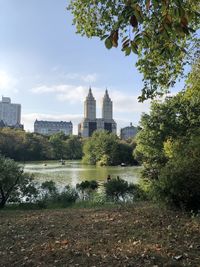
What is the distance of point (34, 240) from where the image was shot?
19.7ft

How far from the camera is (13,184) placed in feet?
42.9

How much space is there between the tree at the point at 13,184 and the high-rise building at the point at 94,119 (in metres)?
158

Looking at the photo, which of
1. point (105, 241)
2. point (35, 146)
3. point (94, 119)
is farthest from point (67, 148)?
point (105, 241)

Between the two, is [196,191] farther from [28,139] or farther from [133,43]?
[28,139]

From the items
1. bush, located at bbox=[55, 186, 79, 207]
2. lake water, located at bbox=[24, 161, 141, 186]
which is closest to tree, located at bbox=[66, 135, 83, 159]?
lake water, located at bbox=[24, 161, 141, 186]

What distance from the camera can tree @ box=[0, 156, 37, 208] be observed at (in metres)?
12.8

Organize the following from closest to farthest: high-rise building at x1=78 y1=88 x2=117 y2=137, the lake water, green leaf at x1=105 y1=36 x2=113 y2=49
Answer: green leaf at x1=105 y1=36 x2=113 y2=49, the lake water, high-rise building at x1=78 y1=88 x2=117 y2=137

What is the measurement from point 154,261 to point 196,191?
128 inches

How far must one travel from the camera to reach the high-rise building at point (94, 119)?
174 m

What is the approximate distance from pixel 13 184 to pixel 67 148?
109 meters

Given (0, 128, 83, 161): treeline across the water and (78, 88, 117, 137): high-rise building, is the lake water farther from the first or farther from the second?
→ (78, 88, 117, 137): high-rise building

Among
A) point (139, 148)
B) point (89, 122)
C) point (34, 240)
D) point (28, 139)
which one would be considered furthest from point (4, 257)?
point (89, 122)

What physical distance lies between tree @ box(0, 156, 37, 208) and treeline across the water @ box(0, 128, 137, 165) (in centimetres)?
7041

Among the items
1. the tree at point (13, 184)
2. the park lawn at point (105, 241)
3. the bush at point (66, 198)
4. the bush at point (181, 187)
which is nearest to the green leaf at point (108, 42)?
the park lawn at point (105, 241)
